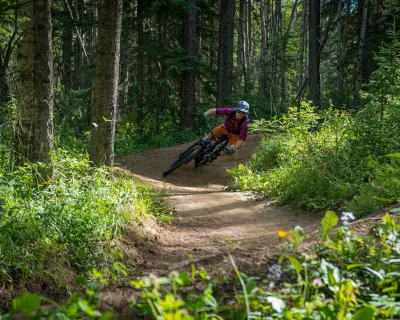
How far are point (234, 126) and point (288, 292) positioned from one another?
963 cm

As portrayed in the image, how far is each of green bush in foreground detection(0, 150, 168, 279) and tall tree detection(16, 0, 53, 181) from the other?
0.90 ft

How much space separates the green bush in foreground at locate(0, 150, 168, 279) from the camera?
15.8ft

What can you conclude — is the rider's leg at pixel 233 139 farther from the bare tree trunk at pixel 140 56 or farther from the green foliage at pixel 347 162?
the bare tree trunk at pixel 140 56

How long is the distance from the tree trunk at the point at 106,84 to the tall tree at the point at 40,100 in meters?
1.17

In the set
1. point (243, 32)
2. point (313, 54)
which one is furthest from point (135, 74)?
point (243, 32)

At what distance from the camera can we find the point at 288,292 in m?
2.84

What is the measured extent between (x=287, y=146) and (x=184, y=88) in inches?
351

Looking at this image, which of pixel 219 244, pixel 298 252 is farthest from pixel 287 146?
pixel 298 252

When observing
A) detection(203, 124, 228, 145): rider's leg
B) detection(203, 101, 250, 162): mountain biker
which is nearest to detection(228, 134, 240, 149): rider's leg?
detection(203, 101, 250, 162): mountain biker

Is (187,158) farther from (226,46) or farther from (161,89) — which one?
(226,46)

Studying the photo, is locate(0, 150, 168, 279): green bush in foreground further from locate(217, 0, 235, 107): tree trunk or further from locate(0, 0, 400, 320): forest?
locate(217, 0, 235, 107): tree trunk

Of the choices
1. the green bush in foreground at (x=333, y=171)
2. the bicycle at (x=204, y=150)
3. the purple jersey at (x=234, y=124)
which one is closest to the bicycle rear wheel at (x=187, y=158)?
the bicycle at (x=204, y=150)

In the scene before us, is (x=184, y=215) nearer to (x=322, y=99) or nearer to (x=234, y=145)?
(x=234, y=145)

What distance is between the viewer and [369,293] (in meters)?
2.99
